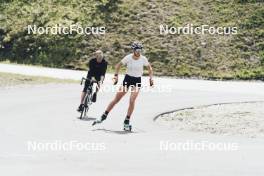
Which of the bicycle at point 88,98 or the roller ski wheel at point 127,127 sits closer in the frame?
the roller ski wheel at point 127,127

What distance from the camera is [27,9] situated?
35.8m

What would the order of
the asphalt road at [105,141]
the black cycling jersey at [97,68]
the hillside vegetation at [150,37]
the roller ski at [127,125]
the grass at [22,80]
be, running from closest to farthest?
the asphalt road at [105,141], the roller ski at [127,125], the black cycling jersey at [97,68], the grass at [22,80], the hillside vegetation at [150,37]

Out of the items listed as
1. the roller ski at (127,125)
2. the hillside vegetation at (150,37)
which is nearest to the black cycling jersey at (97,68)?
the roller ski at (127,125)

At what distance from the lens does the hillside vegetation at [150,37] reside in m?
30.7

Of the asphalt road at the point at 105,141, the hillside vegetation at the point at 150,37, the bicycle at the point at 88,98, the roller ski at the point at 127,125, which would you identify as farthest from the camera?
the hillside vegetation at the point at 150,37

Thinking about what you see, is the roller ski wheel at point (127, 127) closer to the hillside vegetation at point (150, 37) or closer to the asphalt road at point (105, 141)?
the asphalt road at point (105, 141)

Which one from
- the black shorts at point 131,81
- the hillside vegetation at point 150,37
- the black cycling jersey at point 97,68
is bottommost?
the black shorts at point 131,81

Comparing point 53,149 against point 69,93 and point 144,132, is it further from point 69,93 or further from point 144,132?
Answer: point 69,93

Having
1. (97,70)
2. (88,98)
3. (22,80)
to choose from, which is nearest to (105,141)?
(88,98)

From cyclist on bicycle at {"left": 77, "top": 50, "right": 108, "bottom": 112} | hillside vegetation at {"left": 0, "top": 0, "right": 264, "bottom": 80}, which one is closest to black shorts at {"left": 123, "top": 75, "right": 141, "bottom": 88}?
cyclist on bicycle at {"left": 77, "top": 50, "right": 108, "bottom": 112}

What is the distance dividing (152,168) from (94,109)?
8.28 metres

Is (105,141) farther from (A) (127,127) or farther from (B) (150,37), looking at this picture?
(B) (150,37)

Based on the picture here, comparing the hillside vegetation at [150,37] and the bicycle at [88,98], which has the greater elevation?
the hillside vegetation at [150,37]

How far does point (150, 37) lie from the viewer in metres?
32.7
